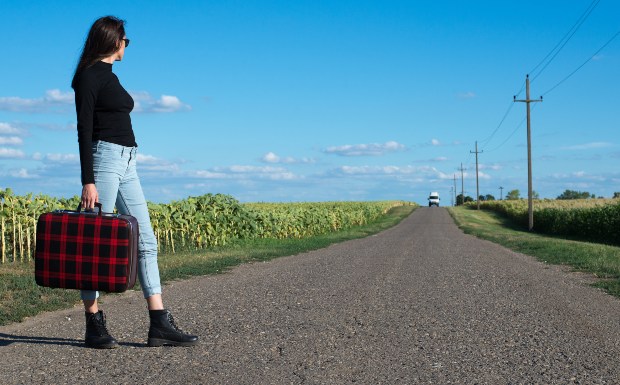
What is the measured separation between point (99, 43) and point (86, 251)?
172 cm

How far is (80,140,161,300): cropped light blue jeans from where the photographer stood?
18.0ft

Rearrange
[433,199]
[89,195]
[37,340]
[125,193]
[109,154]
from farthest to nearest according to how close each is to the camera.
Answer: [433,199]
[37,340]
[125,193]
[109,154]
[89,195]

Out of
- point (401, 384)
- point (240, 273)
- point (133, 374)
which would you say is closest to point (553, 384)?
point (401, 384)

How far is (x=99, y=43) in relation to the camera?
219 inches

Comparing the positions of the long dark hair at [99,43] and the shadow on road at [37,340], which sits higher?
the long dark hair at [99,43]

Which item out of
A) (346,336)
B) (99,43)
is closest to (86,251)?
(99,43)

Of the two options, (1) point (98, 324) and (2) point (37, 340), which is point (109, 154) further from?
(2) point (37, 340)

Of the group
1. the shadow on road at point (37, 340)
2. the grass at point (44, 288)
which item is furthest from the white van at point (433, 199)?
the shadow on road at point (37, 340)

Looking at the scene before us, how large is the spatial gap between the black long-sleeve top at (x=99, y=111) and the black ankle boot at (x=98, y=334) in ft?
4.02

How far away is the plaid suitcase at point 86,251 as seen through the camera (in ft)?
17.5

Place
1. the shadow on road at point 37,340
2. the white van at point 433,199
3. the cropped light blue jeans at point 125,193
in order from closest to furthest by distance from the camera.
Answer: the cropped light blue jeans at point 125,193 → the shadow on road at point 37,340 → the white van at point 433,199

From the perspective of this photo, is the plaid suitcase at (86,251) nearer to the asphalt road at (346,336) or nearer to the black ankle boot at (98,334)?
the black ankle boot at (98,334)

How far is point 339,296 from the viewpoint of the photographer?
9391 mm

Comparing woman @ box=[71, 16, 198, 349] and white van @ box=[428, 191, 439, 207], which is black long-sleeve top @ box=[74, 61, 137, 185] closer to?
woman @ box=[71, 16, 198, 349]
